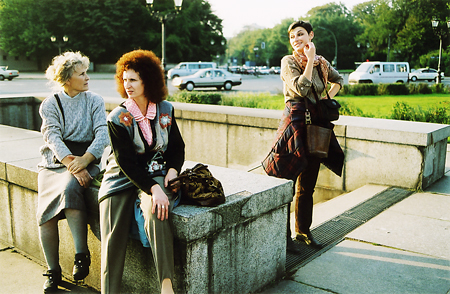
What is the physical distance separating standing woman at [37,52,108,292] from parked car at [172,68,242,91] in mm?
24289

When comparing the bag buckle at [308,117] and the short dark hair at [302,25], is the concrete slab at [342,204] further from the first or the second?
the short dark hair at [302,25]

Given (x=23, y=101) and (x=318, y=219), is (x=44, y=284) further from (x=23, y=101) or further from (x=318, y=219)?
(x=23, y=101)

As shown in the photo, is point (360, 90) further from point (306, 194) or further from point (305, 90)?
point (305, 90)

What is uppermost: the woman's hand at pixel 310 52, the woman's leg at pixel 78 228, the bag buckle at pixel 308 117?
the woman's hand at pixel 310 52

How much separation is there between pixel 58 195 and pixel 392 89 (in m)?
20.9

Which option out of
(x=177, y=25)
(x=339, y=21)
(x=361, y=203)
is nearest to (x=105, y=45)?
(x=177, y=25)

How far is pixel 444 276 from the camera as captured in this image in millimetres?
3344

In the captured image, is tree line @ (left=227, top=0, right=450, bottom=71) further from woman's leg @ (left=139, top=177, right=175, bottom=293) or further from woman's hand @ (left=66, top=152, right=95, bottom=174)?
woman's leg @ (left=139, top=177, right=175, bottom=293)

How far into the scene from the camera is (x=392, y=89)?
21516 millimetres

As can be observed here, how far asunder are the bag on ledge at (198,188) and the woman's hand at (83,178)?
0.91m

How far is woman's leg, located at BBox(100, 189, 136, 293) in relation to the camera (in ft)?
9.25

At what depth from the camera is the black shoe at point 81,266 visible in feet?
10.5

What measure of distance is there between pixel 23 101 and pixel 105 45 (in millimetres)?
46953

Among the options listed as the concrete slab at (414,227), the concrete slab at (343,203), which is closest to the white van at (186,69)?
the concrete slab at (343,203)
